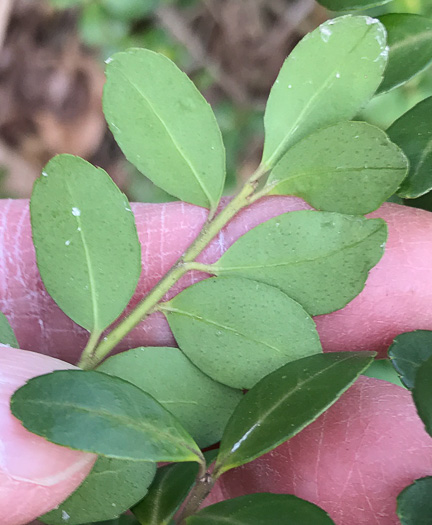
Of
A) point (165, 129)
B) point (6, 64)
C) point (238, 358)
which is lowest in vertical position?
point (238, 358)

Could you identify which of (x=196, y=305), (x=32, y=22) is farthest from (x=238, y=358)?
(x=32, y=22)

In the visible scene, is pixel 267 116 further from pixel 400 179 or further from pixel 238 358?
pixel 238 358

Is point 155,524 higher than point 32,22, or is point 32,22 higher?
point 32,22

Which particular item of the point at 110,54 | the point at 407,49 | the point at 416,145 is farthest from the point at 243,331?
the point at 110,54

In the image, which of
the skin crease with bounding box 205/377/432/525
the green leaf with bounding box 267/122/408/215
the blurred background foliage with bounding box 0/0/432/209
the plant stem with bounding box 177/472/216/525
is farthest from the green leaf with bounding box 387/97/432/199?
the blurred background foliage with bounding box 0/0/432/209

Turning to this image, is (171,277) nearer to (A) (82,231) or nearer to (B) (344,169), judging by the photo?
(A) (82,231)

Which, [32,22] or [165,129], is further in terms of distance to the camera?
[32,22]

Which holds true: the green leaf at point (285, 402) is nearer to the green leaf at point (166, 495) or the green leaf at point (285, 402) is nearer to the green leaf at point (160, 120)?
the green leaf at point (166, 495)
